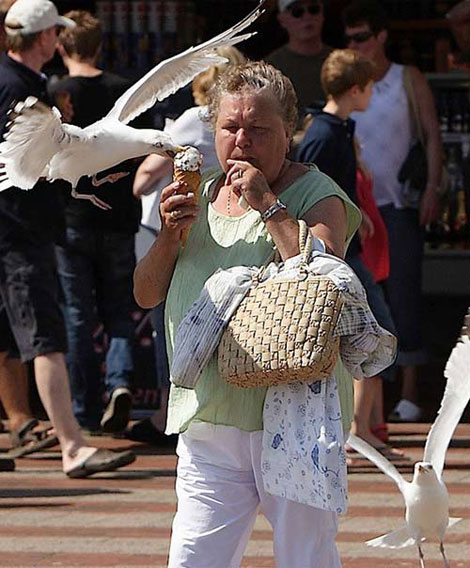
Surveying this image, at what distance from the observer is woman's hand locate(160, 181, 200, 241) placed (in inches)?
162

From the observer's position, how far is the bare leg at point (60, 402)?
7457mm

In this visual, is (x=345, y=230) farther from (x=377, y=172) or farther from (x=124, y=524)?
(x=377, y=172)

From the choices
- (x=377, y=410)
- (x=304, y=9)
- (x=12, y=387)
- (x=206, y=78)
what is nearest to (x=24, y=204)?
(x=206, y=78)

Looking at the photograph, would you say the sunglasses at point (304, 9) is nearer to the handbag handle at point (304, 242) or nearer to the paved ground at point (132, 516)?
the paved ground at point (132, 516)

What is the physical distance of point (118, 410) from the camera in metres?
8.55

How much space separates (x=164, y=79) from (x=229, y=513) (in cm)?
186

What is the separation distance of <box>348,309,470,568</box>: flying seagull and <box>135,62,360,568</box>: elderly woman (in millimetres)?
737

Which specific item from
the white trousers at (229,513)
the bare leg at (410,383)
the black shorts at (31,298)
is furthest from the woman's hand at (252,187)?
the bare leg at (410,383)

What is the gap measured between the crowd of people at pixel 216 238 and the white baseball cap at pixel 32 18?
0.03 ft

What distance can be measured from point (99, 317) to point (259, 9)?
4.33m

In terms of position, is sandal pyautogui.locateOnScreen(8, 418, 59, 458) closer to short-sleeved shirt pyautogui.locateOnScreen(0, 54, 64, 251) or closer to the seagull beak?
short-sleeved shirt pyautogui.locateOnScreen(0, 54, 64, 251)

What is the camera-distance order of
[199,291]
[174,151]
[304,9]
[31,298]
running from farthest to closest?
[304,9]
[31,298]
[174,151]
[199,291]

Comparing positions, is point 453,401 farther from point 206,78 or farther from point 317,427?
point 206,78

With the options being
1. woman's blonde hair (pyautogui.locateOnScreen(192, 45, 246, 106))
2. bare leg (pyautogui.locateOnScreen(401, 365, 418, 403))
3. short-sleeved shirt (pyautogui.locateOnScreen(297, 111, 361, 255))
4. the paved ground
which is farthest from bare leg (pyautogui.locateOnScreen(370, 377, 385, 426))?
woman's blonde hair (pyautogui.locateOnScreen(192, 45, 246, 106))
